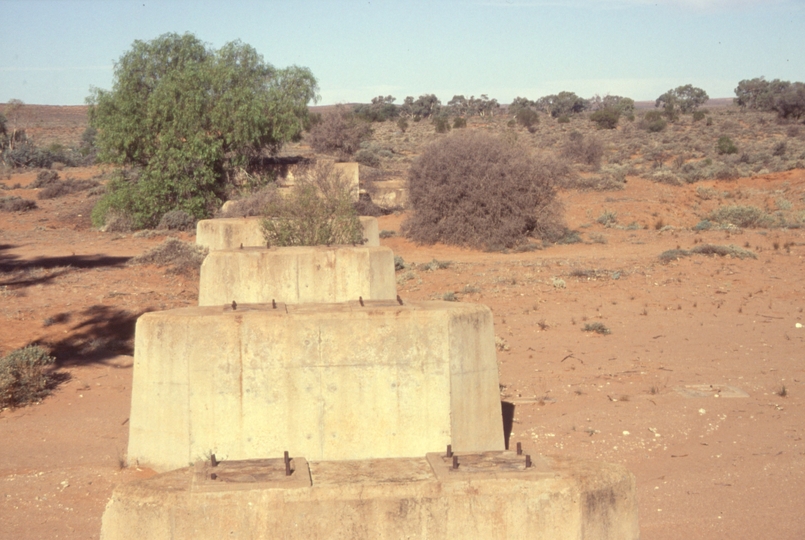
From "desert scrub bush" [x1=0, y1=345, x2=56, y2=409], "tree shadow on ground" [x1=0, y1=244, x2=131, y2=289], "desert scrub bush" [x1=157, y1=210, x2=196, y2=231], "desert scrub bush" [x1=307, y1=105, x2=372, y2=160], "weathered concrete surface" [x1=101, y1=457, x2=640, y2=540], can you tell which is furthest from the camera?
"desert scrub bush" [x1=307, y1=105, x2=372, y2=160]

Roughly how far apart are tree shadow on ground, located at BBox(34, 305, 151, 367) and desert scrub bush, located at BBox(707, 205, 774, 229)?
608 inches

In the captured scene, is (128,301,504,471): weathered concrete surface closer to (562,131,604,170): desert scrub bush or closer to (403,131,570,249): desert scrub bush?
(403,131,570,249): desert scrub bush

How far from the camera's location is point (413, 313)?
6156mm

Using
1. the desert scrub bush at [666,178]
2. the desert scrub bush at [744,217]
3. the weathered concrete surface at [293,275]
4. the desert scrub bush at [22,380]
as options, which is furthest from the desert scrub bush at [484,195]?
the desert scrub bush at [22,380]

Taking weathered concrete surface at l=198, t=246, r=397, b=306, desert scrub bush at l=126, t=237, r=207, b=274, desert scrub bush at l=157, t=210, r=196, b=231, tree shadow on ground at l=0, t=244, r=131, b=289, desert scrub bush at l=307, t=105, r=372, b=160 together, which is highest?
desert scrub bush at l=307, t=105, r=372, b=160

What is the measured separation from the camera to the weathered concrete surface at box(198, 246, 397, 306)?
905 centimetres

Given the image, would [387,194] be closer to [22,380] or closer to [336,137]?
[336,137]

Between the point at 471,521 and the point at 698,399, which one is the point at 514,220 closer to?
the point at 698,399

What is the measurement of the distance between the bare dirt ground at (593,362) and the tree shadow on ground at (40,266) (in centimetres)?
7

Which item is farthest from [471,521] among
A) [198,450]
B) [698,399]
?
[698,399]

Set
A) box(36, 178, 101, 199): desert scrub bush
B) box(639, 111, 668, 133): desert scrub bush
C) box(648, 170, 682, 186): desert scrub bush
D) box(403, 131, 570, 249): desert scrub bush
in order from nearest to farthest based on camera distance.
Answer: box(403, 131, 570, 249): desert scrub bush < box(648, 170, 682, 186): desert scrub bush < box(36, 178, 101, 199): desert scrub bush < box(639, 111, 668, 133): desert scrub bush

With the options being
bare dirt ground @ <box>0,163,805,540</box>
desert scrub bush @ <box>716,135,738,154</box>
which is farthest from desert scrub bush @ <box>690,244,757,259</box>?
desert scrub bush @ <box>716,135,738,154</box>

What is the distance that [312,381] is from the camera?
238 inches

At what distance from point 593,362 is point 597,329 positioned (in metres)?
1.58
